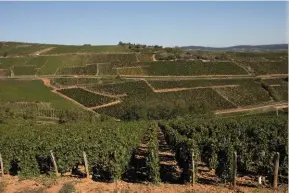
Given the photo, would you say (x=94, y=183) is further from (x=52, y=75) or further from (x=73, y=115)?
(x=52, y=75)

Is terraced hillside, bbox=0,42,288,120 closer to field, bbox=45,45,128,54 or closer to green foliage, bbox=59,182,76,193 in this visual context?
field, bbox=45,45,128,54

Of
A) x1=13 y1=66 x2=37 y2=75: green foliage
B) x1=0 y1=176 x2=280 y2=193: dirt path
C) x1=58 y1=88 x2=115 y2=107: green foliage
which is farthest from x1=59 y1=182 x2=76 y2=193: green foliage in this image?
x1=13 y1=66 x2=37 y2=75: green foliage

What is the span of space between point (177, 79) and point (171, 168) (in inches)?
3468

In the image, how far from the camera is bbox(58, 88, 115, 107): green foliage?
89.2 metres

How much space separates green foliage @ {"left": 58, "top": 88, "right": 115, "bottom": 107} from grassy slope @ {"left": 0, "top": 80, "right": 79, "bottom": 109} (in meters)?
3.13

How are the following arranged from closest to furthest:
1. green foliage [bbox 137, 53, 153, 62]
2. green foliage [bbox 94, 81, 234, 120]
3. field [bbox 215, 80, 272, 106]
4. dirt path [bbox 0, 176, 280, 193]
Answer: dirt path [bbox 0, 176, 280, 193] < green foliage [bbox 94, 81, 234, 120] < field [bbox 215, 80, 272, 106] < green foliage [bbox 137, 53, 153, 62]

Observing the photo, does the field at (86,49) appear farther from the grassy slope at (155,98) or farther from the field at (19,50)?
the grassy slope at (155,98)

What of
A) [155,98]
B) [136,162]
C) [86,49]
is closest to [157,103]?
[155,98]

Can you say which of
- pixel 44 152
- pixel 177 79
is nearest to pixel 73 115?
pixel 177 79

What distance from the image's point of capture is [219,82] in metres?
106

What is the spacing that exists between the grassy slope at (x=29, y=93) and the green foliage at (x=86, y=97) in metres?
3.13

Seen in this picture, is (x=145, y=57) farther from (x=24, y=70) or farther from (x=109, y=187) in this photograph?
(x=109, y=187)

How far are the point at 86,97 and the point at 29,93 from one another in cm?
1784

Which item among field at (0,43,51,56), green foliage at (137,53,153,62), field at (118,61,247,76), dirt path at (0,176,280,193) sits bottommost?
dirt path at (0,176,280,193)
